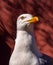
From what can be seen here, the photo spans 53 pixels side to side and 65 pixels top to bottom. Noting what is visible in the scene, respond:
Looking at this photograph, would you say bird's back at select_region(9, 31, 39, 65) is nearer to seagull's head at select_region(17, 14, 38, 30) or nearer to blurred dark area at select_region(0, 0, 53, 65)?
seagull's head at select_region(17, 14, 38, 30)

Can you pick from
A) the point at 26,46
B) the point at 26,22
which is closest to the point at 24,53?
the point at 26,46

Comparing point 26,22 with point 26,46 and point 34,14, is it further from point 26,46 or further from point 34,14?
point 34,14

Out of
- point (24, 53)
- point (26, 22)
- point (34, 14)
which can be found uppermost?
point (26, 22)

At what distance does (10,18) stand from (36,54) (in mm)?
1134

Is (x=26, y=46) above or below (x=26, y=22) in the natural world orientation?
below

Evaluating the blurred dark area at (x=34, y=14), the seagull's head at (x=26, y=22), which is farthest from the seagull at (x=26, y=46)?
the blurred dark area at (x=34, y=14)

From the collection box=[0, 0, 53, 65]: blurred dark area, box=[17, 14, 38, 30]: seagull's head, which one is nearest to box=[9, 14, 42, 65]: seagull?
box=[17, 14, 38, 30]: seagull's head

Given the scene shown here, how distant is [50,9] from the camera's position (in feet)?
13.5

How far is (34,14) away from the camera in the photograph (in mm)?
4117

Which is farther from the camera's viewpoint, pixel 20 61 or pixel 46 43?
pixel 46 43

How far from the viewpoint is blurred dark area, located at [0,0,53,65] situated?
399 cm

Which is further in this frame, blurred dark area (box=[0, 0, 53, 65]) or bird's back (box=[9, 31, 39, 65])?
blurred dark area (box=[0, 0, 53, 65])

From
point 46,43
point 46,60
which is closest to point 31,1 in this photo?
point 46,43

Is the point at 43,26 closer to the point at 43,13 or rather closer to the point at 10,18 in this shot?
the point at 43,13
